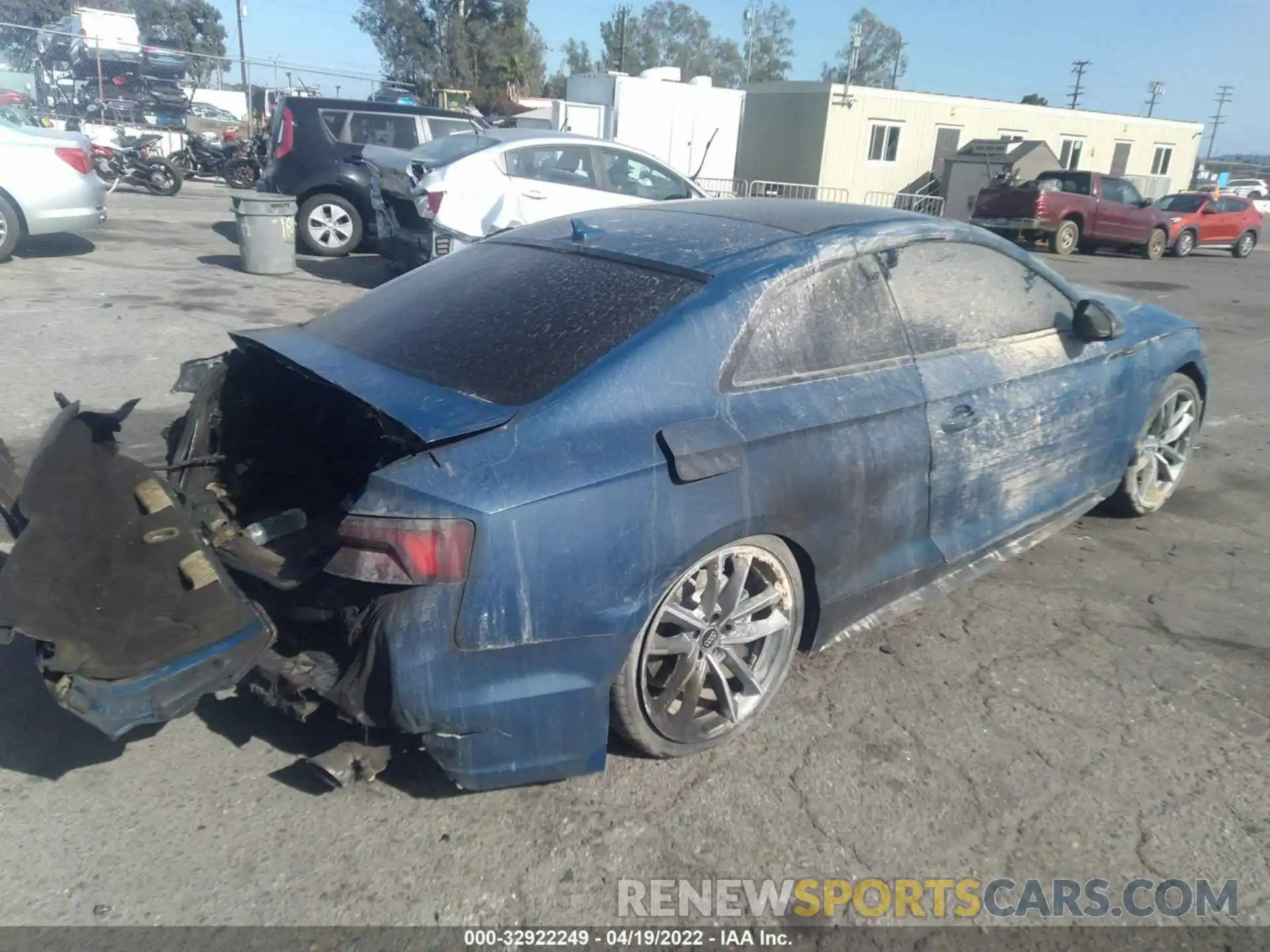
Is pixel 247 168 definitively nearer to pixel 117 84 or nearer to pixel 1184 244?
pixel 117 84

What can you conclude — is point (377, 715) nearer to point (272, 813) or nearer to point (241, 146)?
point (272, 813)

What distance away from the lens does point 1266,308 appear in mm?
14047

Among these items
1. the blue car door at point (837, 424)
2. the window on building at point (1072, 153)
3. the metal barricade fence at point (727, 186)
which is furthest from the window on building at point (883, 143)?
the blue car door at point (837, 424)

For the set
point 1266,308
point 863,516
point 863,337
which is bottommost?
point 1266,308

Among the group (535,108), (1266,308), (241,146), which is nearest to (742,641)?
(1266,308)

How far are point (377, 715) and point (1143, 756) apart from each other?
96.5 inches

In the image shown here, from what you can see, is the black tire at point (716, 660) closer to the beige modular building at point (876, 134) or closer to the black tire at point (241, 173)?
the black tire at point (241, 173)

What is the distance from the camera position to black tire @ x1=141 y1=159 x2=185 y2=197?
18031 millimetres

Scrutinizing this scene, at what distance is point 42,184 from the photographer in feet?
33.4

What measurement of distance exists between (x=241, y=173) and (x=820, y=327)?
20.8 meters

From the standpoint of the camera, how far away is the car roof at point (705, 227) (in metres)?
3.30

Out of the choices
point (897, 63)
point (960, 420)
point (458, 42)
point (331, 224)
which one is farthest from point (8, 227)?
point (897, 63)

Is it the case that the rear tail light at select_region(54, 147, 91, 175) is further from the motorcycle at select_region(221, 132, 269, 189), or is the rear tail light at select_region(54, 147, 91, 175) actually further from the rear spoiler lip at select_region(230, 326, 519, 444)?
the motorcycle at select_region(221, 132, 269, 189)

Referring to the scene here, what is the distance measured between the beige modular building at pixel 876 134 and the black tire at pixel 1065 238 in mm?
8108
